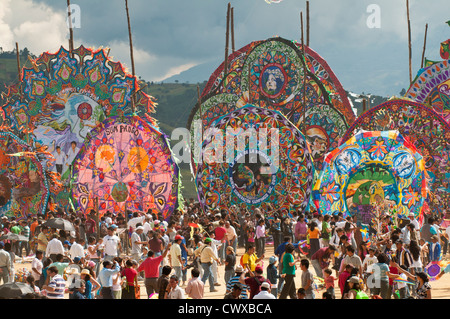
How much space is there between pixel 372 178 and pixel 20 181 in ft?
51.3

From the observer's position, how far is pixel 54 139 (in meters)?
41.2

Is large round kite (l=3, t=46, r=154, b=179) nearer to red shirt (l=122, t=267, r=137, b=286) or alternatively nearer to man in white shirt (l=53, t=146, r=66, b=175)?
man in white shirt (l=53, t=146, r=66, b=175)

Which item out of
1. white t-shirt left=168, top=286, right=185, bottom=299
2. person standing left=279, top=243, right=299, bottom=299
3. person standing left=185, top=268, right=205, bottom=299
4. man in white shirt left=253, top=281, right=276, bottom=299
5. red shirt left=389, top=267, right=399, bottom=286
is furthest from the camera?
person standing left=279, top=243, right=299, bottom=299

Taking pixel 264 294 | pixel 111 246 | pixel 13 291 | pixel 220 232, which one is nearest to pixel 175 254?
pixel 111 246

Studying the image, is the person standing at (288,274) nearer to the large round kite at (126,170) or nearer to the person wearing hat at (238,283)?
the person wearing hat at (238,283)

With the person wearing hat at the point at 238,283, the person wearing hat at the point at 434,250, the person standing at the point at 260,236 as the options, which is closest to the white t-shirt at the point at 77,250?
the person wearing hat at the point at 238,283

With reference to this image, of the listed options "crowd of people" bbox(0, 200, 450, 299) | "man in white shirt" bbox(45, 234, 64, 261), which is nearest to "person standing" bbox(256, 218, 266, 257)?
"crowd of people" bbox(0, 200, 450, 299)

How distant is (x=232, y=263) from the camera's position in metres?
18.7

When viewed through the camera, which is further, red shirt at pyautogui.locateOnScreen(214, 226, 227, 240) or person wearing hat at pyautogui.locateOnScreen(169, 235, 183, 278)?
red shirt at pyautogui.locateOnScreen(214, 226, 227, 240)

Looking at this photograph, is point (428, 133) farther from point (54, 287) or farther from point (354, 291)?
point (54, 287)

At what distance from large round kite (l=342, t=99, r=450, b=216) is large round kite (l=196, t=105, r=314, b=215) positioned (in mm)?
4033

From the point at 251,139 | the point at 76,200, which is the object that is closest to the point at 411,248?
the point at 251,139

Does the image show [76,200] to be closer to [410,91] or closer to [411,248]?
[410,91]

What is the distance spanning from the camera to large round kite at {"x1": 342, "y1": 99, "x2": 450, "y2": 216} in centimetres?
3291
